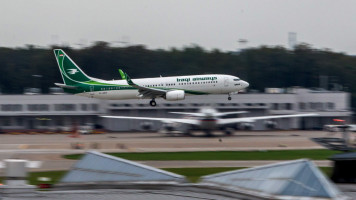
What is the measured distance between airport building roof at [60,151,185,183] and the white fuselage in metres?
47.8

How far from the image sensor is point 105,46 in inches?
5202

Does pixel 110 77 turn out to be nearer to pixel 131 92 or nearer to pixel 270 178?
pixel 131 92

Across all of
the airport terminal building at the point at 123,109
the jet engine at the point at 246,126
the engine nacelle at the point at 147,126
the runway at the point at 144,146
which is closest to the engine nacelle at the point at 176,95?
the runway at the point at 144,146

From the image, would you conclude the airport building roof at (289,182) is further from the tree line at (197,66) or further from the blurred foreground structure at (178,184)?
the tree line at (197,66)

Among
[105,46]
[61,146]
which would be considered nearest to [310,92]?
[105,46]

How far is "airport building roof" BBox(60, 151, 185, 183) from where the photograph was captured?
80.9 ft

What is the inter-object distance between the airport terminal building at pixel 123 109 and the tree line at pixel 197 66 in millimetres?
20248

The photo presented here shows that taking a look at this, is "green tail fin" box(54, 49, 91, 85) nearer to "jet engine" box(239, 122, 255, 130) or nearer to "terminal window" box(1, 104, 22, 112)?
"terminal window" box(1, 104, 22, 112)

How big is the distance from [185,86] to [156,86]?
394cm

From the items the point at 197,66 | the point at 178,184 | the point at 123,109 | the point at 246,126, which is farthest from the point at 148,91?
the point at 197,66

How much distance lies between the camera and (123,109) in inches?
3728

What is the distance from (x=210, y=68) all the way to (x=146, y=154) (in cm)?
6794

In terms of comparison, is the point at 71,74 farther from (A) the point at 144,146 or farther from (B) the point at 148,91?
(A) the point at 144,146

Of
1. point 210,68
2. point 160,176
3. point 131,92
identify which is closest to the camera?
point 160,176
